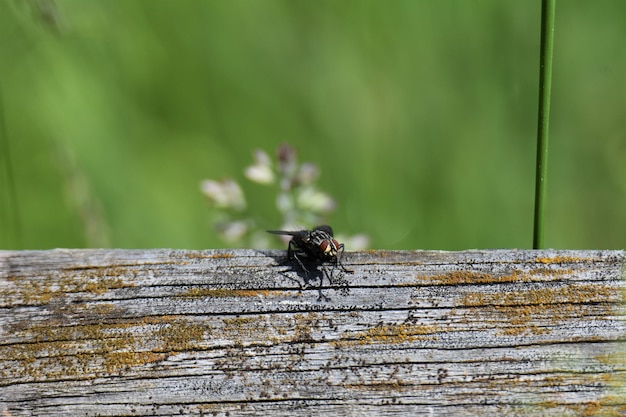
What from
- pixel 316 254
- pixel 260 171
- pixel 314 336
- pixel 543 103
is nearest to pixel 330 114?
pixel 260 171

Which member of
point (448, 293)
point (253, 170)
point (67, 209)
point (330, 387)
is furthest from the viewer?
point (67, 209)

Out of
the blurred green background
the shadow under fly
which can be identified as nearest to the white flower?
the shadow under fly

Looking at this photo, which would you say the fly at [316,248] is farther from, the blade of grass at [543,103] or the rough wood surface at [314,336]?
the blade of grass at [543,103]

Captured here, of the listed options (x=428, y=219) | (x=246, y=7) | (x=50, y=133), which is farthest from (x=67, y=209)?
(x=428, y=219)

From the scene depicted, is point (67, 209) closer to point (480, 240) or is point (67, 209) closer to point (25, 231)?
point (25, 231)

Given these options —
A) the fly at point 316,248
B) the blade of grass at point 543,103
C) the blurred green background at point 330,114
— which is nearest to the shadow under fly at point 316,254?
the fly at point 316,248
